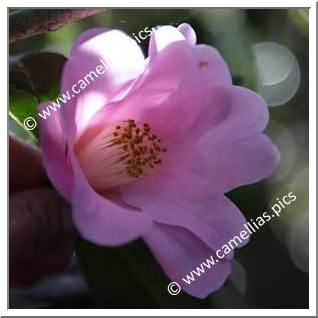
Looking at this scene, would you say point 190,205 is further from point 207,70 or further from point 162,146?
point 207,70

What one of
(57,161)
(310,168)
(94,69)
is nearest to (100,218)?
(57,161)

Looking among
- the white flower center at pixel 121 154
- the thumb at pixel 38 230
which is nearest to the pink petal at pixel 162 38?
the white flower center at pixel 121 154

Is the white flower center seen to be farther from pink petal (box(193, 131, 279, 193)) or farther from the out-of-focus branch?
the out-of-focus branch

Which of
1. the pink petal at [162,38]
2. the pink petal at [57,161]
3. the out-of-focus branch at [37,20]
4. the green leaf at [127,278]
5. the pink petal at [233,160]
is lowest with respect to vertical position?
the green leaf at [127,278]

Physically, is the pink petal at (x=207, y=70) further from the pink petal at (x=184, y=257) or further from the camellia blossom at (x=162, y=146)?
the pink petal at (x=184, y=257)

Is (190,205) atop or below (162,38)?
below

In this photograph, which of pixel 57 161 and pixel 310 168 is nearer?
pixel 57 161

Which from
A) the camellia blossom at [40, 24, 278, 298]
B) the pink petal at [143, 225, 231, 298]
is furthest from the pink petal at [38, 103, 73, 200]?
the pink petal at [143, 225, 231, 298]
